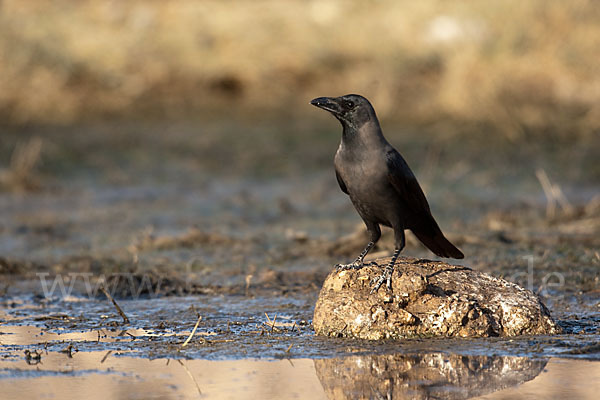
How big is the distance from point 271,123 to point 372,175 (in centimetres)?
940

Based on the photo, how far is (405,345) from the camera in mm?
5375

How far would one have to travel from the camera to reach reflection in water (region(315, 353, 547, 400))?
464cm

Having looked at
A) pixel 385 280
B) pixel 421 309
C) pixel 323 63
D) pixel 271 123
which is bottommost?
pixel 421 309

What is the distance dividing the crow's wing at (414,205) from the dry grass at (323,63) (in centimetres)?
776

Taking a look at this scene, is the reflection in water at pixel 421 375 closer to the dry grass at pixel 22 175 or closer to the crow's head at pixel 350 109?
the crow's head at pixel 350 109

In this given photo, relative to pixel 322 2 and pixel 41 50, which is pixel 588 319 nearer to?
pixel 41 50

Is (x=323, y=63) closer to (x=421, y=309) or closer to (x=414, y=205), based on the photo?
(x=414, y=205)

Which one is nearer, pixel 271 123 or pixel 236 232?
pixel 236 232

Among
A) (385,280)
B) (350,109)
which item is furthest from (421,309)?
(350,109)

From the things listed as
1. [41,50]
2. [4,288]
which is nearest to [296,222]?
[4,288]

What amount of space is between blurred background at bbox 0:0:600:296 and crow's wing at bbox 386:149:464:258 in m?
2.54

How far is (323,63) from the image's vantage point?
15.6 metres

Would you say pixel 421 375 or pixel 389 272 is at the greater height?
pixel 389 272

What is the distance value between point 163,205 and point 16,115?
3.98 m
